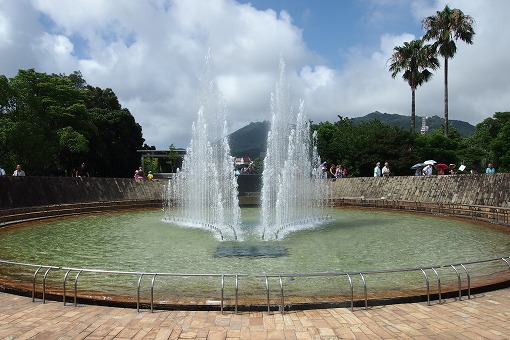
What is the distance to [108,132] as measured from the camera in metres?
45.5

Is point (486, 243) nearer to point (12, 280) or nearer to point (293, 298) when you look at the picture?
point (293, 298)

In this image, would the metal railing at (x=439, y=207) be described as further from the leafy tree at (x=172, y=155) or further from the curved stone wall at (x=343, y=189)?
the leafy tree at (x=172, y=155)

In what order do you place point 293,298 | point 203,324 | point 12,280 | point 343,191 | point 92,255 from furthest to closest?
point 343,191 → point 92,255 → point 12,280 → point 293,298 → point 203,324

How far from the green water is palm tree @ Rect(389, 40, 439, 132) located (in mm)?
23639

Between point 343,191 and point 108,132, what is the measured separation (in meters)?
30.2

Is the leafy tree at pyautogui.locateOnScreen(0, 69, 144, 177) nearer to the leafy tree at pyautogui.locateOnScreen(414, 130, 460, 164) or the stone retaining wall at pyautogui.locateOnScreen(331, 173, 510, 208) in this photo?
the stone retaining wall at pyautogui.locateOnScreen(331, 173, 510, 208)

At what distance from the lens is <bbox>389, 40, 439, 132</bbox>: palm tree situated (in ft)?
116

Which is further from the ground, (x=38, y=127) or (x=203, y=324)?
(x=38, y=127)

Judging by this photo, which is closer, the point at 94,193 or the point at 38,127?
the point at 94,193

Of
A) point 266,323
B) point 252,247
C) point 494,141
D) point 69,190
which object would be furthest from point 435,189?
point 494,141

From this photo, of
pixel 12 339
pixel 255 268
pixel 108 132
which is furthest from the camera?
pixel 108 132

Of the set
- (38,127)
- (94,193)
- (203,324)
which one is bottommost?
(203,324)

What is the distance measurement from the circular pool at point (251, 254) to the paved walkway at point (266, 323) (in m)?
0.47

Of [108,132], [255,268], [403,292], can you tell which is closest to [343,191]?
[255,268]
